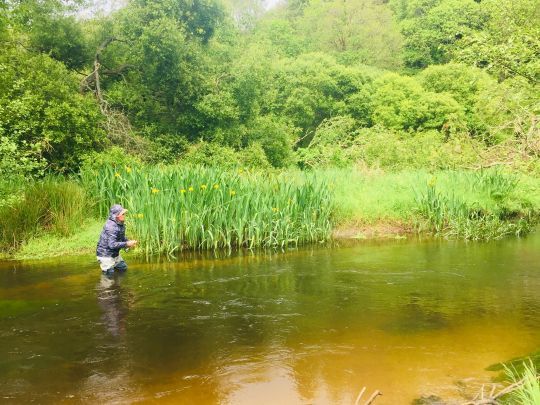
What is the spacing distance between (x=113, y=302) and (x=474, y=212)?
31.9 ft

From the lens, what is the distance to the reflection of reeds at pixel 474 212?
12938mm

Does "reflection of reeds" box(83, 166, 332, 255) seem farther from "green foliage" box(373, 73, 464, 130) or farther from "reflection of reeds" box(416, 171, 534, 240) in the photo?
"green foliage" box(373, 73, 464, 130)

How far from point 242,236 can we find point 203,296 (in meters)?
3.64

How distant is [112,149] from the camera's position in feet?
50.2

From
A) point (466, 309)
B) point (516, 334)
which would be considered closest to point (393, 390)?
point (516, 334)

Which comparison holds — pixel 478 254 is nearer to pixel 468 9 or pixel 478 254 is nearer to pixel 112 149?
pixel 112 149

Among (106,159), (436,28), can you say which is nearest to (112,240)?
(106,159)

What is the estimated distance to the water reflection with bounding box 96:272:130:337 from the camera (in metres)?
6.81

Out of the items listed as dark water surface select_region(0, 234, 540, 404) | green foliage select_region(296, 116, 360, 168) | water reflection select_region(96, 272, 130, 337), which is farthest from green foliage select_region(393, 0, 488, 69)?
water reflection select_region(96, 272, 130, 337)

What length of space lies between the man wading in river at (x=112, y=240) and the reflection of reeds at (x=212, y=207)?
1.56 metres

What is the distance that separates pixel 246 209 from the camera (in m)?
11.4

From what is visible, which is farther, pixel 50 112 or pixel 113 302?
pixel 50 112

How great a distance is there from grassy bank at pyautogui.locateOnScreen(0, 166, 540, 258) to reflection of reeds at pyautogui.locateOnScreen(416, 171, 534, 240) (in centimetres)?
3

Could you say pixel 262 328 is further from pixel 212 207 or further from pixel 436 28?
pixel 436 28
